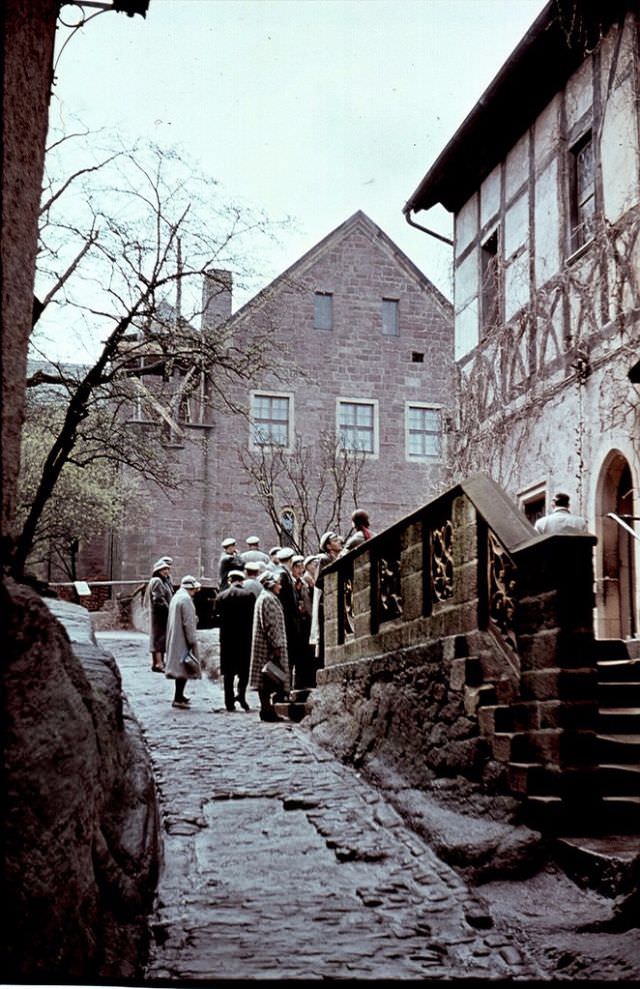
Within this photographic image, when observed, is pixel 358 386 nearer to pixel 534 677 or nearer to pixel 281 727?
pixel 281 727

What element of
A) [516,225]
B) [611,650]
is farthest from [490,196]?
[611,650]

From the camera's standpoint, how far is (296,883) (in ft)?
14.8

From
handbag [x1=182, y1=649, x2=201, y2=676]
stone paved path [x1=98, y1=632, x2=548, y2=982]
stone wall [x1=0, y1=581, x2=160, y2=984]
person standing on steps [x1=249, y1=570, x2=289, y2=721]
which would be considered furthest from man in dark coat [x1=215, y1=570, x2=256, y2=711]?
stone wall [x1=0, y1=581, x2=160, y2=984]

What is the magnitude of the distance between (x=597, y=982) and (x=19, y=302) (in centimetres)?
241

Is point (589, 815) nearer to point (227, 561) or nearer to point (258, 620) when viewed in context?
point (258, 620)

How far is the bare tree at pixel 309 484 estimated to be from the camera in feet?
38.8

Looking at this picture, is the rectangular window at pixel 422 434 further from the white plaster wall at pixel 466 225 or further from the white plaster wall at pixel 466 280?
the white plaster wall at pixel 466 225

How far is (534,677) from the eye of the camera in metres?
4.79

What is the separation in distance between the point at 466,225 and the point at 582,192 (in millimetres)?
2226

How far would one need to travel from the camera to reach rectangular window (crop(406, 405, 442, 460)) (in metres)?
11.0

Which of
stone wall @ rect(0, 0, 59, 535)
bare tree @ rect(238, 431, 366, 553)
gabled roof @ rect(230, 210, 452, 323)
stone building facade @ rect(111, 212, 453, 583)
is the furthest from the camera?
bare tree @ rect(238, 431, 366, 553)

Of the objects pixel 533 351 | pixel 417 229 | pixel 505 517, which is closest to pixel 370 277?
pixel 417 229

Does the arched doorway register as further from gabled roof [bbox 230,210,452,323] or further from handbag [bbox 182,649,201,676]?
handbag [bbox 182,649,201,676]

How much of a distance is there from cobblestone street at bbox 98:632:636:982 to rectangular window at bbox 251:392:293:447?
2.46 m
